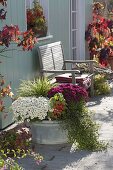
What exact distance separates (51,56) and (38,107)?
291cm

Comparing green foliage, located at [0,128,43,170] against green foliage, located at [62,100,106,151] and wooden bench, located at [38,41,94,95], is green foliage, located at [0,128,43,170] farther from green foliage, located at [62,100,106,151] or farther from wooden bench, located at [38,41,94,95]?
wooden bench, located at [38,41,94,95]

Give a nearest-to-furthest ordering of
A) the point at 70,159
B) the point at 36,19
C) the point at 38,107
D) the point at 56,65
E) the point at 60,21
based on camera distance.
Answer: the point at 70,159 < the point at 38,107 < the point at 36,19 < the point at 56,65 < the point at 60,21

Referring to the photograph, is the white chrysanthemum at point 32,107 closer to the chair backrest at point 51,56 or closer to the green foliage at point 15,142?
the green foliage at point 15,142

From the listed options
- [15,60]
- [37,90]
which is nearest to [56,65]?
[15,60]

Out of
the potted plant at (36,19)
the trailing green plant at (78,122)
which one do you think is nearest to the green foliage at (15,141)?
the trailing green plant at (78,122)

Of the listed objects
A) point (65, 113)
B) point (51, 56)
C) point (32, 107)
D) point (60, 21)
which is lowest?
point (65, 113)

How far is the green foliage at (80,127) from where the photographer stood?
5.21 meters

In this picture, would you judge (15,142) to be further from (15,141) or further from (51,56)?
(51,56)

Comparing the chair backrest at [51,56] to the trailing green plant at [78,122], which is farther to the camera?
the chair backrest at [51,56]

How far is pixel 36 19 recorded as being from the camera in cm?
739

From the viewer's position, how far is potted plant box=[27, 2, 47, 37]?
24.1ft

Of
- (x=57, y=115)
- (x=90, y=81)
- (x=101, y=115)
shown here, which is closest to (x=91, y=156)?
(x=57, y=115)

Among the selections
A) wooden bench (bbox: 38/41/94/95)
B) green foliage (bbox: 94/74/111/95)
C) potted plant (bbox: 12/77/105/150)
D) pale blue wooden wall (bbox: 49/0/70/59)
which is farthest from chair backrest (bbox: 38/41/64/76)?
potted plant (bbox: 12/77/105/150)

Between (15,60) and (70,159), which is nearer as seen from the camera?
(70,159)
